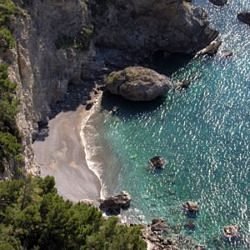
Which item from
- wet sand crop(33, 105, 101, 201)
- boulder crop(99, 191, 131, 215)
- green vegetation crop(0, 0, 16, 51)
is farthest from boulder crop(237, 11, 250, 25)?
boulder crop(99, 191, 131, 215)

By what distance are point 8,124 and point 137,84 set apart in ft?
85.2

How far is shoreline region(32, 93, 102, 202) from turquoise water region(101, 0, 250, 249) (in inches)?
119

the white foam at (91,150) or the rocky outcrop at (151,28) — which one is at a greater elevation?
the rocky outcrop at (151,28)

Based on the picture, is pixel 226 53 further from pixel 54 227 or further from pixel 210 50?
pixel 54 227

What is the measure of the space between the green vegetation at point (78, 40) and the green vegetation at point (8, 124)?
64.5 feet

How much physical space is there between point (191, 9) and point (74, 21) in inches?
769

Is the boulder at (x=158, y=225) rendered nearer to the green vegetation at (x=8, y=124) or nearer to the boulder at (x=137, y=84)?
the green vegetation at (x=8, y=124)

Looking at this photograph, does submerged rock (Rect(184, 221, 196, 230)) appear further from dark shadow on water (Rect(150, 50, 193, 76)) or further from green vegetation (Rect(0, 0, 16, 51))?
dark shadow on water (Rect(150, 50, 193, 76))

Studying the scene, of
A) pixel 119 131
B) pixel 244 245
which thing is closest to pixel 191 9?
pixel 119 131

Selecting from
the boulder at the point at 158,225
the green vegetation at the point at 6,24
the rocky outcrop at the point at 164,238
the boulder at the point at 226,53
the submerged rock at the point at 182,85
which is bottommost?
the rocky outcrop at the point at 164,238

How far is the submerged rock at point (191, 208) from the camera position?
185 feet

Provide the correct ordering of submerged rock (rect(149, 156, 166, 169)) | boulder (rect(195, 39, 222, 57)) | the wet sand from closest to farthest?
the wet sand
submerged rock (rect(149, 156, 166, 169))
boulder (rect(195, 39, 222, 57))

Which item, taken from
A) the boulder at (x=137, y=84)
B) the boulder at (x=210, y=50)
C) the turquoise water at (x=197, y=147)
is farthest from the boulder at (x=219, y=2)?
the boulder at (x=137, y=84)

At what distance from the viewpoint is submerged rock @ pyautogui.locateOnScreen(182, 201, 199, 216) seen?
56.3 metres
